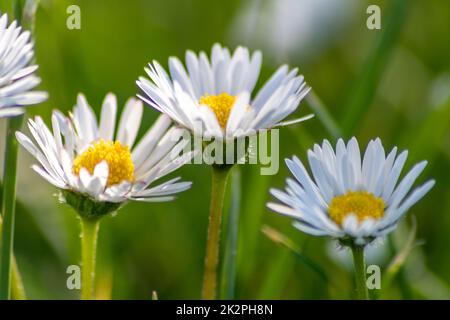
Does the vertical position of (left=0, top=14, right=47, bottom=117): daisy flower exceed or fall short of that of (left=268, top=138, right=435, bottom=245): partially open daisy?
it exceeds it

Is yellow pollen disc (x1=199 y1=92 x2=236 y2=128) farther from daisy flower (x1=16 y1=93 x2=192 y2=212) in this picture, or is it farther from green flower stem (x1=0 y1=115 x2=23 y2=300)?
green flower stem (x1=0 y1=115 x2=23 y2=300)

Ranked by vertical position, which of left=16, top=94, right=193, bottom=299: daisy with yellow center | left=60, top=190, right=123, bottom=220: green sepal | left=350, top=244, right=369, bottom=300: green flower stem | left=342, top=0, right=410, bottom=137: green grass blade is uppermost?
left=342, top=0, right=410, bottom=137: green grass blade

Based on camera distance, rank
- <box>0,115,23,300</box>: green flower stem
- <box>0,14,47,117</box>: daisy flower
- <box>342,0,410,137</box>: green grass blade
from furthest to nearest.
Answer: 1. <box>342,0,410,137</box>: green grass blade
2. <box>0,115,23,300</box>: green flower stem
3. <box>0,14,47,117</box>: daisy flower

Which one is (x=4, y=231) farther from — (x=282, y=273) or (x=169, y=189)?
(x=282, y=273)

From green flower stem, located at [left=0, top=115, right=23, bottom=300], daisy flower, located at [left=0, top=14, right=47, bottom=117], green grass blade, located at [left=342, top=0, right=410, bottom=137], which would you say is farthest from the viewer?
green grass blade, located at [left=342, top=0, right=410, bottom=137]

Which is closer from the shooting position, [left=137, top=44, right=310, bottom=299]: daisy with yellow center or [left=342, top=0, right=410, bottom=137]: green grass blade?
[left=137, top=44, right=310, bottom=299]: daisy with yellow center

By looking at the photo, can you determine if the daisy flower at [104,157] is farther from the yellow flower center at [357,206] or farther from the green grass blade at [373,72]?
the green grass blade at [373,72]

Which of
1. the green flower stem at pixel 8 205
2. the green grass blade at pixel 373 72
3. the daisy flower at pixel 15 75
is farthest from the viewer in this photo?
the green grass blade at pixel 373 72

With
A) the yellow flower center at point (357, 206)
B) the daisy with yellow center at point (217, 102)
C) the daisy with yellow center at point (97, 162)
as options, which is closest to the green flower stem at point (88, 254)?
the daisy with yellow center at point (97, 162)

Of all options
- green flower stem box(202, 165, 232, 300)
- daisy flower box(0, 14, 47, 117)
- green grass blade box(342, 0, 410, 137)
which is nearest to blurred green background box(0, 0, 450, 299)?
green grass blade box(342, 0, 410, 137)
